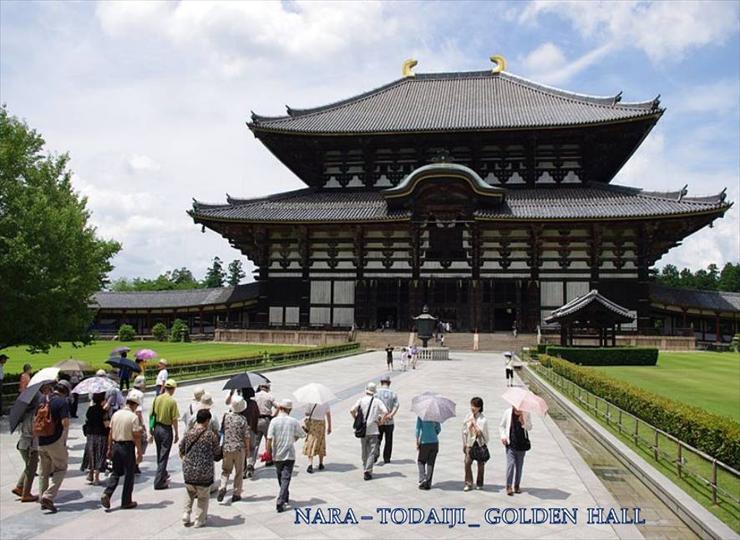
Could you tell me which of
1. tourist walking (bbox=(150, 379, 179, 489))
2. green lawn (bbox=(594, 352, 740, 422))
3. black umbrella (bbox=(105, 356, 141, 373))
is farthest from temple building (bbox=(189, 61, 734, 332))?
tourist walking (bbox=(150, 379, 179, 489))

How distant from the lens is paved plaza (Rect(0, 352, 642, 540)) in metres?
8.72

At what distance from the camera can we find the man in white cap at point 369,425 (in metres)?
11.4

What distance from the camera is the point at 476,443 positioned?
1057 cm

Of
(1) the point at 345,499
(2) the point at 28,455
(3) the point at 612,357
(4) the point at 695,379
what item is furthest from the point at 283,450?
(3) the point at 612,357

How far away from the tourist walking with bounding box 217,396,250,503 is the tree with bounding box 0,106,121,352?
12.2 m

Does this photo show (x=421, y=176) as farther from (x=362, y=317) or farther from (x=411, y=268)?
(x=362, y=317)

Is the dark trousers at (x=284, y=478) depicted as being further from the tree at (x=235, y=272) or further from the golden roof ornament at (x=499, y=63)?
the tree at (x=235, y=272)

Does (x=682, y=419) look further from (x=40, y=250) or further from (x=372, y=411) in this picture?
(x=40, y=250)

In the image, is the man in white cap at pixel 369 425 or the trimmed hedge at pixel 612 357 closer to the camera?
the man in white cap at pixel 369 425

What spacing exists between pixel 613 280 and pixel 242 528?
1702 inches

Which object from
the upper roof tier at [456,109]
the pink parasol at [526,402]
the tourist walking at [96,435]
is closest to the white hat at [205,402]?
the tourist walking at [96,435]

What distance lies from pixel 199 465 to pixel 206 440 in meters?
0.36

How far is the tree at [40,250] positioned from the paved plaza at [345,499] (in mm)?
4924

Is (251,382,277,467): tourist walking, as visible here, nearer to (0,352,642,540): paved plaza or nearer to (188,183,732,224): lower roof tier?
(0,352,642,540): paved plaza
